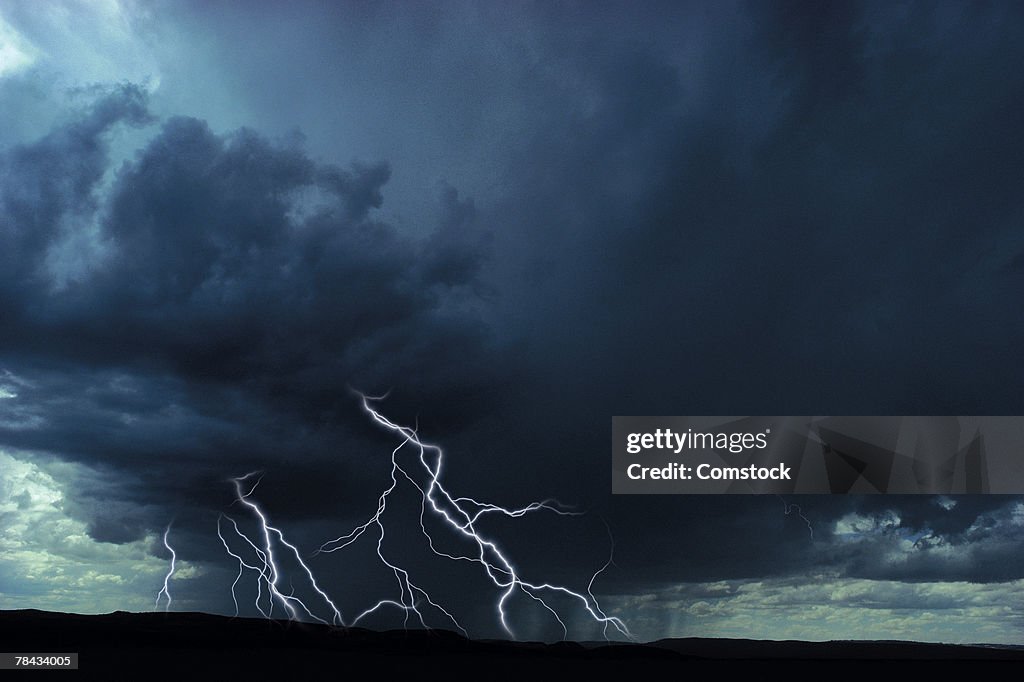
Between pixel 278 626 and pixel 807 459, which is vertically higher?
pixel 807 459

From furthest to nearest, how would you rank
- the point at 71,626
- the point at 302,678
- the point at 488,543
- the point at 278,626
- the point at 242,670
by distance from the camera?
the point at 71,626, the point at 278,626, the point at 488,543, the point at 242,670, the point at 302,678

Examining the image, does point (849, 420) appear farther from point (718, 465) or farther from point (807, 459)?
point (718, 465)

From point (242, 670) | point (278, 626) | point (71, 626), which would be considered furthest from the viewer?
point (71, 626)

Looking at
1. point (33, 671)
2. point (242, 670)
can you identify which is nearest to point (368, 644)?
point (242, 670)

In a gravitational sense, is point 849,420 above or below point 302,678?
above

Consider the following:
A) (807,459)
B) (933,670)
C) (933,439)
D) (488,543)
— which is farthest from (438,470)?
(933,670)

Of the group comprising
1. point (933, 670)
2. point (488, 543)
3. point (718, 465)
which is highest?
point (718, 465)

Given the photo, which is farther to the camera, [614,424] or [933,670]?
[933,670]

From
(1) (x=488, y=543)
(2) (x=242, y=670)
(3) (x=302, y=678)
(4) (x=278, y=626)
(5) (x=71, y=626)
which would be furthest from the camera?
(5) (x=71, y=626)

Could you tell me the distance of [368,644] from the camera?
1268cm

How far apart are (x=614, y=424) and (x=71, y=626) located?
12242 millimetres

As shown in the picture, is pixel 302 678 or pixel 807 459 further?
pixel 807 459

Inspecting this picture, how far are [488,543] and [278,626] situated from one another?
384 cm

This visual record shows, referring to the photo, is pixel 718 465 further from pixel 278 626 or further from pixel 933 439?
pixel 278 626
